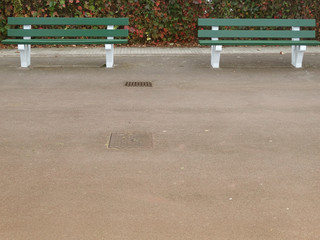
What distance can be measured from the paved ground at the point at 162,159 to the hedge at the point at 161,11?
4.11 m

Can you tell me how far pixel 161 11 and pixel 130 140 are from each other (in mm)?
8349

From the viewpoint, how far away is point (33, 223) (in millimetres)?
3971

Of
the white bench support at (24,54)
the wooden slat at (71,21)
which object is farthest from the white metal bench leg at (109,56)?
the white bench support at (24,54)

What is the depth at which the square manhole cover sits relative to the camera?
229 inches

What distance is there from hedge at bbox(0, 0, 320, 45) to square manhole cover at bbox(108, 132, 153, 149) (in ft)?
26.0

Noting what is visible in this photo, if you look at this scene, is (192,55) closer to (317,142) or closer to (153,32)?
(153,32)

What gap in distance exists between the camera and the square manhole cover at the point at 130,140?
19.1 feet

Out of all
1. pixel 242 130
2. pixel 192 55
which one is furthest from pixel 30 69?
pixel 242 130

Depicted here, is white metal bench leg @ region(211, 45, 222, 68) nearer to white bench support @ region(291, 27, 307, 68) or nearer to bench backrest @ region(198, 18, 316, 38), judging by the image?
bench backrest @ region(198, 18, 316, 38)

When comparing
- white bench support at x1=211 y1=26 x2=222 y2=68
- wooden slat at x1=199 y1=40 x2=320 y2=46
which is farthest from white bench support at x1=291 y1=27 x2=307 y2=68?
white bench support at x1=211 y1=26 x2=222 y2=68

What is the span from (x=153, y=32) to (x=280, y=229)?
10500 millimetres

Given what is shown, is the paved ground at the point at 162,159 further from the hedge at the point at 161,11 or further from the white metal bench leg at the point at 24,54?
the hedge at the point at 161,11

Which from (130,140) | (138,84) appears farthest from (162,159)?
(138,84)

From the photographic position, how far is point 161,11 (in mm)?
13852
